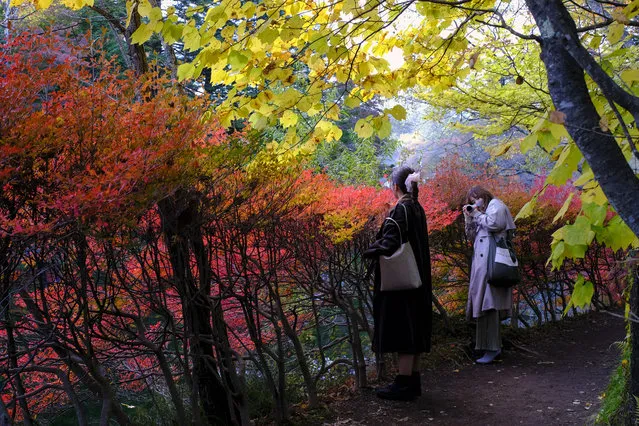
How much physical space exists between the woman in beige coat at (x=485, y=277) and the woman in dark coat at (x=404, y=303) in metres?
1.38

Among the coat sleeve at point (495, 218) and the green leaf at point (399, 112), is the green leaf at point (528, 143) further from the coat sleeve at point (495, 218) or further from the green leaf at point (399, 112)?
the coat sleeve at point (495, 218)

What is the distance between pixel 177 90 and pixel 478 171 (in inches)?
408

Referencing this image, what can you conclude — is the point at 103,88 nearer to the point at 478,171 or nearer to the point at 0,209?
the point at 0,209

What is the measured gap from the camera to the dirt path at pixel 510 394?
14.5ft

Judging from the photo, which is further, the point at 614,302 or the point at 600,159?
the point at 614,302

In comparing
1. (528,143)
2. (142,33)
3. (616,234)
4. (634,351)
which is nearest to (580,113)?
(528,143)

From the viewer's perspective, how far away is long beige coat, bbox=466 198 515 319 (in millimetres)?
5801

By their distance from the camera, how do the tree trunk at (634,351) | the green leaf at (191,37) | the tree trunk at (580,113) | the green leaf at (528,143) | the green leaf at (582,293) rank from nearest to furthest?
the tree trunk at (580,113)
the green leaf at (528,143)
the green leaf at (582,293)
the tree trunk at (634,351)
the green leaf at (191,37)

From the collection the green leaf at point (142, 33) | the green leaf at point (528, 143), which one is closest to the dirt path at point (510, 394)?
the green leaf at point (528, 143)

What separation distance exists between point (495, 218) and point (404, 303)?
175 cm

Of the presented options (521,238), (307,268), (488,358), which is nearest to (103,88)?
(307,268)

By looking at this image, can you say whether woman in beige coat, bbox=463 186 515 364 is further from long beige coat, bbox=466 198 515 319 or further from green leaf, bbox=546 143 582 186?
green leaf, bbox=546 143 582 186

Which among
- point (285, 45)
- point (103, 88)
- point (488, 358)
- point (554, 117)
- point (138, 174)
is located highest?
point (285, 45)

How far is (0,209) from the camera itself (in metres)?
2.41
